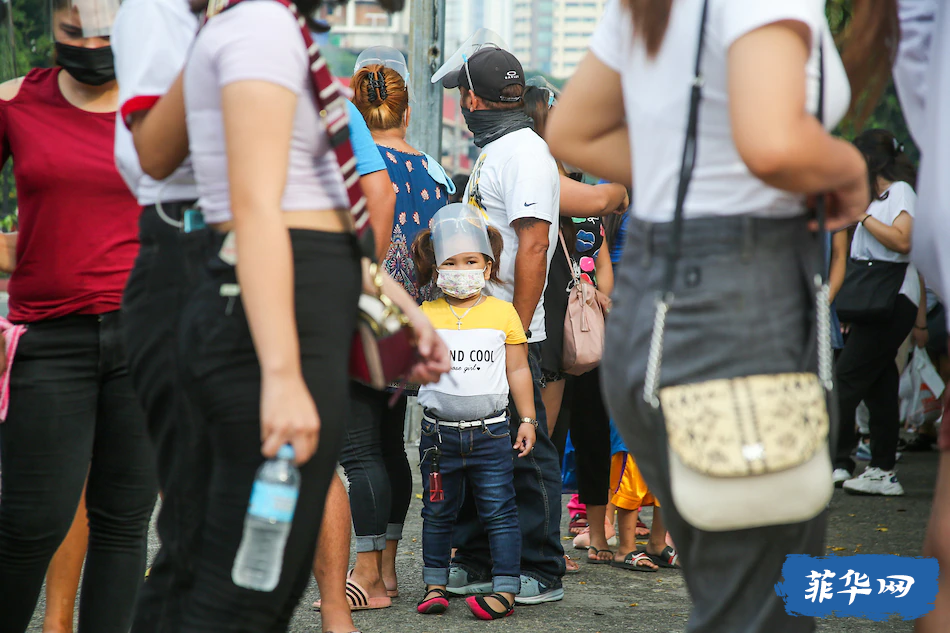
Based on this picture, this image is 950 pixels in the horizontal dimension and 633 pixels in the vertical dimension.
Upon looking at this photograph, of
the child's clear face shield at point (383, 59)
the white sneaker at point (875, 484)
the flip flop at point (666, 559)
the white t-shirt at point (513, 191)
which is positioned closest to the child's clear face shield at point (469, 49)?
the child's clear face shield at point (383, 59)

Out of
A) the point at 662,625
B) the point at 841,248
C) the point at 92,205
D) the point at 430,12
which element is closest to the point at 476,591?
the point at 662,625

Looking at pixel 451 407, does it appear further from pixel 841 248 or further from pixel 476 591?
pixel 841 248

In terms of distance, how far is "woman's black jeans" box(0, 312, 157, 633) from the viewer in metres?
2.80

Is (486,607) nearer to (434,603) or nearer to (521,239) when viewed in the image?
(434,603)

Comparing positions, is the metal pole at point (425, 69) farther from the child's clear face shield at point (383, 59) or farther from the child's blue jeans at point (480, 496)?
the child's blue jeans at point (480, 496)

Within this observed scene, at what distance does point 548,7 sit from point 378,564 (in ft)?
600

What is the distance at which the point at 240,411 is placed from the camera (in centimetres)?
189

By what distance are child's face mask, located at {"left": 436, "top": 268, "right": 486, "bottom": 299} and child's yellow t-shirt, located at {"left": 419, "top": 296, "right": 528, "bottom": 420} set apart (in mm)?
77

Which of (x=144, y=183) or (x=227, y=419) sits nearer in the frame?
(x=227, y=419)

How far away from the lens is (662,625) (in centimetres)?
412

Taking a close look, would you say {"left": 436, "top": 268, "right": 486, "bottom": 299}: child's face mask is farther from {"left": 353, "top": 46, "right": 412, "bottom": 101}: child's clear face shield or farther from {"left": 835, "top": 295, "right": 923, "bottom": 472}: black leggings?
{"left": 835, "top": 295, "right": 923, "bottom": 472}: black leggings

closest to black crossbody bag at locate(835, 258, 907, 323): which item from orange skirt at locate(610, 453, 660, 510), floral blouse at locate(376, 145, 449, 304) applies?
orange skirt at locate(610, 453, 660, 510)

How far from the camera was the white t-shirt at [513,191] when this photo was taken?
4297mm

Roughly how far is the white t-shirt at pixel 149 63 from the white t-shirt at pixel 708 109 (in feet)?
2.78
